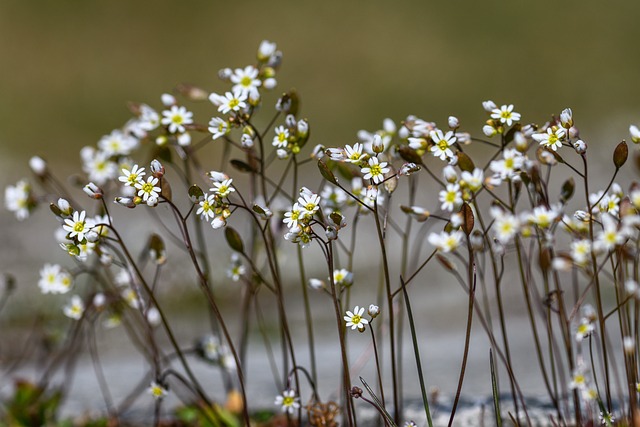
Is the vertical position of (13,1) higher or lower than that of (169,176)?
higher

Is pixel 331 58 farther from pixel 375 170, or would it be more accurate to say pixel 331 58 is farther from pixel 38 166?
pixel 375 170

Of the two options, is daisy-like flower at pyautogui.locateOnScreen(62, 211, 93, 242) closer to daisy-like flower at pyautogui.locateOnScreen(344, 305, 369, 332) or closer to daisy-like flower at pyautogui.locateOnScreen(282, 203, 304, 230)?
daisy-like flower at pyautogui.locateOnScreen(282, 203, 304, 230)

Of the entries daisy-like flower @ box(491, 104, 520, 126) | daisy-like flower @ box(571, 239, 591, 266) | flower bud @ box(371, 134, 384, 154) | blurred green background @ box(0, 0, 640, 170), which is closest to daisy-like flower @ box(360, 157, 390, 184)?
flower bud @ box(371, 134, 384, 154)

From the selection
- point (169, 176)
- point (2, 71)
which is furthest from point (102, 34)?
point (169, 176)

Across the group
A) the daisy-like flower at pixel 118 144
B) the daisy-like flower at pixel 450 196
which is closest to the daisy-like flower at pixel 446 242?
the daisy-like flower at pixel 450 196

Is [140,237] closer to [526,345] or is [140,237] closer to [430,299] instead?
[430,299]
